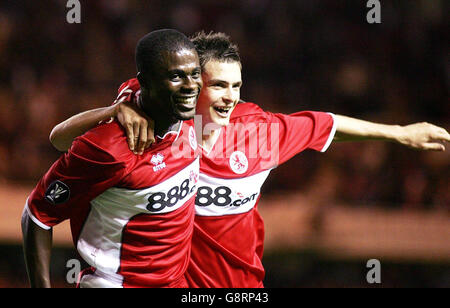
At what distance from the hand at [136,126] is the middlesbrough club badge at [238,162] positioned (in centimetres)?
55

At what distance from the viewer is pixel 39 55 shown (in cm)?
609

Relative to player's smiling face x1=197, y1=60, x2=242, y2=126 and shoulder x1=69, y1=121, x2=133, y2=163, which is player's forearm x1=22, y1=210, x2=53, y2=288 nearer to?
shoulder x1=69, y1=121, x2=133, y2=163

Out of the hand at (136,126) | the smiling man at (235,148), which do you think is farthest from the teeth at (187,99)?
the smiling man at (235,148)

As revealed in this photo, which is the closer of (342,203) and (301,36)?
(342,203)

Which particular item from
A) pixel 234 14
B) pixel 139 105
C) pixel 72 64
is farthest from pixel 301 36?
pixel 139 105

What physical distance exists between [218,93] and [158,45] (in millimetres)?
525

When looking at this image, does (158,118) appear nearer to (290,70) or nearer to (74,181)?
(74,181)

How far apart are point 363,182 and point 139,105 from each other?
133 inches

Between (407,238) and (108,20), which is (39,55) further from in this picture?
(407,238)

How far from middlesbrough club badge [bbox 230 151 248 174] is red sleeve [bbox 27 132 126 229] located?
0.65 m

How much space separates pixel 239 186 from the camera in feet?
8.15

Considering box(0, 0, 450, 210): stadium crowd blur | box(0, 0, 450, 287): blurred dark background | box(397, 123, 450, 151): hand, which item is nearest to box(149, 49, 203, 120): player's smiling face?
box(397, 123, 450, 151): hand

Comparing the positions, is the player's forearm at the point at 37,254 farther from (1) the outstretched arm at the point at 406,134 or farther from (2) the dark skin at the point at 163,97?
(1) the outstretched arm at the point at 406,134

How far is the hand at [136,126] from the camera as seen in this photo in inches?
76.9
